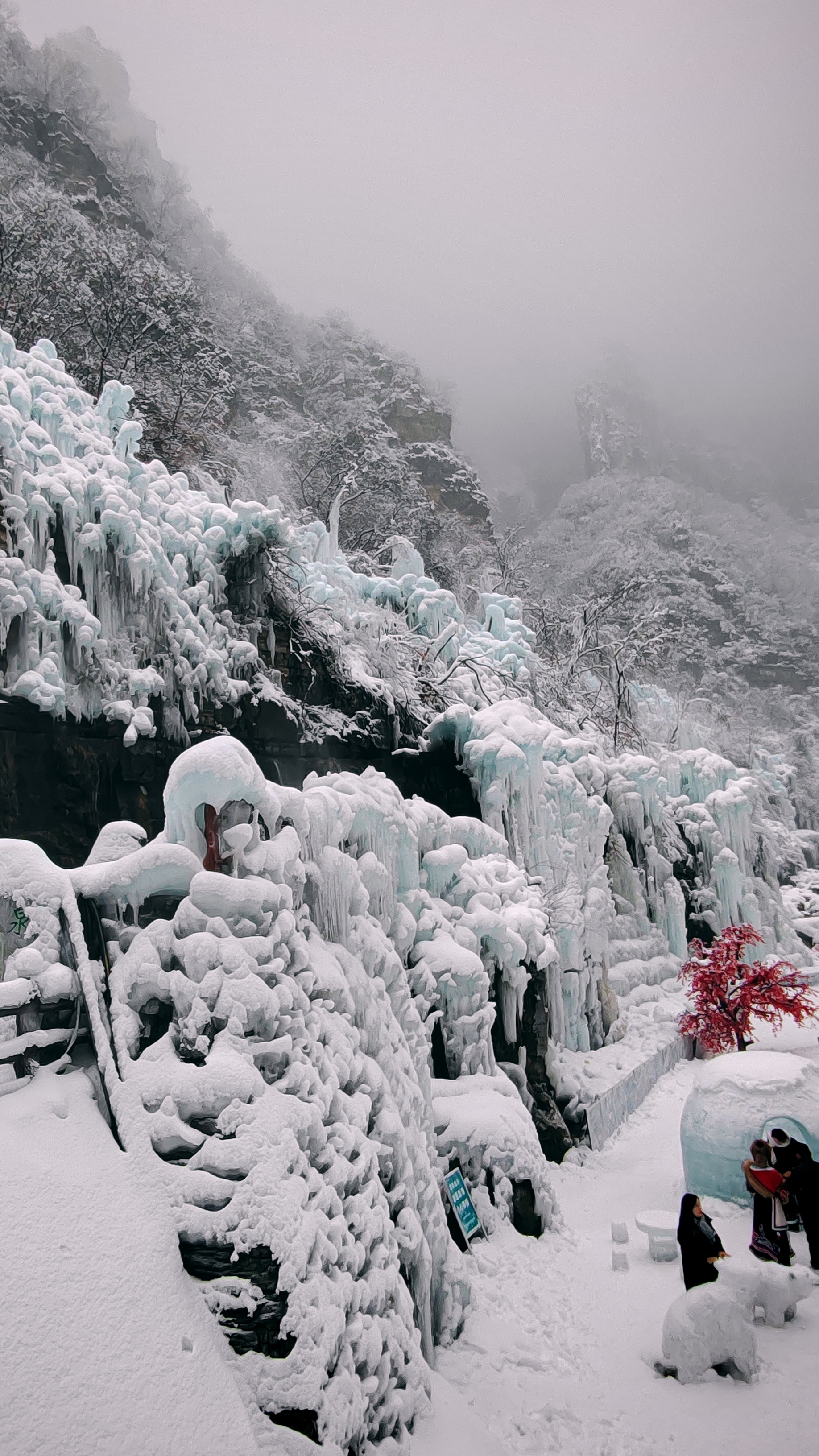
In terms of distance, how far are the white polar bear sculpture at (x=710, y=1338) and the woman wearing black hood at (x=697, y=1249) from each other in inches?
20.2

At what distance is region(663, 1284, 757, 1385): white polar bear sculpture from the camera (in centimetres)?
493

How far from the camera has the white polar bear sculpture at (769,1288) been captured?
5.52 meters

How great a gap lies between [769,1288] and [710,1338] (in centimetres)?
90

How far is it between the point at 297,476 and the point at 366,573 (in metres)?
6.38

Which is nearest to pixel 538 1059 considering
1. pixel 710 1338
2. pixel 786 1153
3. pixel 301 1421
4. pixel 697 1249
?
pixel 786 1153

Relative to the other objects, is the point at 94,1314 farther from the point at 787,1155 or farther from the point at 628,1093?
the point at 628,1093

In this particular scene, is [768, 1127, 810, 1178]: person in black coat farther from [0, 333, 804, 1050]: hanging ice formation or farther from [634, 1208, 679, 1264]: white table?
[0, 333, 804, 1050]: hanging ice formation

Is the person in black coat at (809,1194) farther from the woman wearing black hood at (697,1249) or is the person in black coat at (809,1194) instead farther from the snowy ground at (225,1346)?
the woman wearing black hood at (697,1249)

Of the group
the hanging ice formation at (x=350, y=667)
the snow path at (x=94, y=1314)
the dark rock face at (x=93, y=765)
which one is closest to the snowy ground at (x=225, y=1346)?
the snow path at (x=94, y=1314)

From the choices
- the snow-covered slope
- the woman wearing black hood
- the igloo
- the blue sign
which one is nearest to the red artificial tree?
the snow-covered slope

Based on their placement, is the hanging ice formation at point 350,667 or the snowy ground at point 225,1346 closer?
the snowy ground at point 225,1346

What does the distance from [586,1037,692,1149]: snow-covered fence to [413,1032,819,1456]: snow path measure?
2.22m

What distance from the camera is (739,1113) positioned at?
752cm

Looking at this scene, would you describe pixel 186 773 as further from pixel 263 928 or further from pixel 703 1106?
pixel 703 1106
